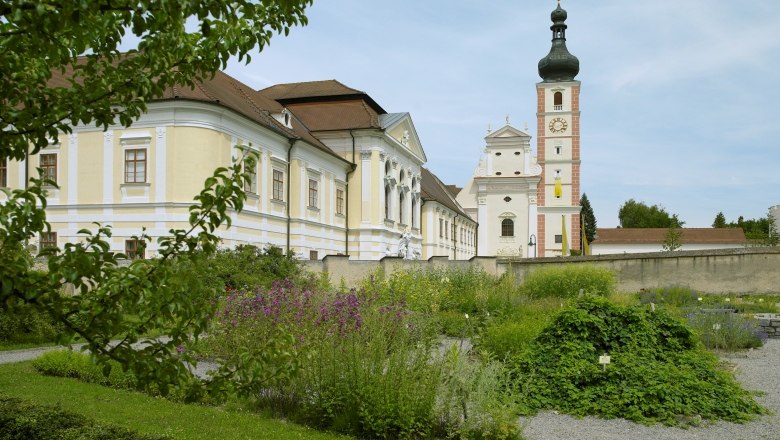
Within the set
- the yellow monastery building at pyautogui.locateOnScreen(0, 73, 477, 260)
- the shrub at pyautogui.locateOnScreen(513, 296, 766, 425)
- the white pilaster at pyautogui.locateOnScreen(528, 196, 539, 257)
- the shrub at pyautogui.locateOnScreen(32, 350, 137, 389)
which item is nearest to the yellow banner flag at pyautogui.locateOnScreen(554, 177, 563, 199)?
the white pilaster at pyautogui.locateOnScreen(528, 196, 539, 257)

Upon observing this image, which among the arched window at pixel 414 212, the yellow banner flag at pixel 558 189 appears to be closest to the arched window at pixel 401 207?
the arched window at pixel 414 212

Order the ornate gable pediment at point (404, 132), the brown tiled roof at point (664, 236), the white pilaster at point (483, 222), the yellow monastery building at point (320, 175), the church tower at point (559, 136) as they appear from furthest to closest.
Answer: the brown tiled roof at point (664, 236) < the church tower at point (559, 136) < the white pilaster at point (483, 222) < the ornate gable pediment at point (404, 132) < the yellow monastery building at point (320, 175)

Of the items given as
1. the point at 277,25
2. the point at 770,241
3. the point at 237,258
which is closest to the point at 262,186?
the point at 237,258

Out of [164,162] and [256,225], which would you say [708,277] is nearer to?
[256,225]

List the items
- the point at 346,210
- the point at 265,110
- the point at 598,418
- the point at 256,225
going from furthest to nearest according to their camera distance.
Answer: the point at 346,210 → the point at 265,110 → the point at 256,225 → the point at 598,418

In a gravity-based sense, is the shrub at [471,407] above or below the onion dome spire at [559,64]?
below

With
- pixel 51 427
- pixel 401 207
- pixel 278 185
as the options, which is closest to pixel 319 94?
pixel 401 207

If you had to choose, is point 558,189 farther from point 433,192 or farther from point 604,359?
point 604,359

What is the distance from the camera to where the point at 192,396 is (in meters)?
3.12

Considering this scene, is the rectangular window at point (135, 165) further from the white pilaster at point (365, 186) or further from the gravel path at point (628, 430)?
the gravel path at point (628, 430)

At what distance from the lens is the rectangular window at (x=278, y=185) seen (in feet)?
99.1

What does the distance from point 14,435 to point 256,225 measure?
2363 centimetres

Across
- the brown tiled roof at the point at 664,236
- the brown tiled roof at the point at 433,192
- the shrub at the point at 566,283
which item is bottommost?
the shrub at the point at 566,283

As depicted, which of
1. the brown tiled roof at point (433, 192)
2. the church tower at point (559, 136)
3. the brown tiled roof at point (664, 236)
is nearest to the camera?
the brown tiled roof at point (433, 192)
